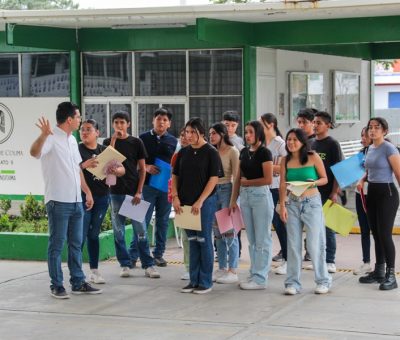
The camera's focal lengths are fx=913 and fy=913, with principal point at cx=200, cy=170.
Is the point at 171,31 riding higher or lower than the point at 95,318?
higher

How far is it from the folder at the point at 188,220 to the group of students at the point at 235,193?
0.05m

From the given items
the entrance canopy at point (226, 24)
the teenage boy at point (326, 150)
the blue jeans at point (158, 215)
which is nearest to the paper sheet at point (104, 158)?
the blue jeans at point (158, 215)

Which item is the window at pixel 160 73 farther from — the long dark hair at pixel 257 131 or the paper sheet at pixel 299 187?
the paper sheet at pixel 299 187

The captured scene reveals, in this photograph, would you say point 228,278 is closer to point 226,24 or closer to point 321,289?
point 321,289

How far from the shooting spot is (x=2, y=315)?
337 inches

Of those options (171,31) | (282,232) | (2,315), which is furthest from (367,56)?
(2,315)

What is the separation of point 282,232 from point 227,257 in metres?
0.74

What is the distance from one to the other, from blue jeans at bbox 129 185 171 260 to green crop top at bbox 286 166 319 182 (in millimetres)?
2129

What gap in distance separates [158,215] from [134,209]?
2.86ft

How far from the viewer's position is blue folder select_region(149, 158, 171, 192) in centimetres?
1059

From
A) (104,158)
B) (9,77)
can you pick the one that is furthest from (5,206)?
(104,158)

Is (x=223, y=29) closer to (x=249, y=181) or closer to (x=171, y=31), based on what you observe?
(x=171, y=31)

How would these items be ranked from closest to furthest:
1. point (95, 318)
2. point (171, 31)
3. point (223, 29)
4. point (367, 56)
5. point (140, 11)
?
1. point (95, 318)
2. point (140, 11)
3. point (223, 29)
4. point (171, 31)
5. point (367, 56)

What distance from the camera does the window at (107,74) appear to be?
664 inches
